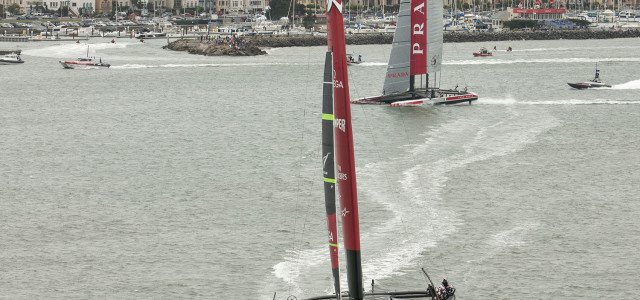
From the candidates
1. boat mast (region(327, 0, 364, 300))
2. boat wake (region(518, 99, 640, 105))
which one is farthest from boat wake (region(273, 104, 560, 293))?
boat wake (region(518, 99, 640, 105))

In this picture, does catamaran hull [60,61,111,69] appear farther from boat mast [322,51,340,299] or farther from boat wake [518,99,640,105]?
boat mast [322,51,340,299]

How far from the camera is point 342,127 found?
676 inches

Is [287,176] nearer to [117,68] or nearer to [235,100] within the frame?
[235,100]

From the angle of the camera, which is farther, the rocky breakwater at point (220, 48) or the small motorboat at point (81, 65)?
the rocky breakwater at point (220, 48)

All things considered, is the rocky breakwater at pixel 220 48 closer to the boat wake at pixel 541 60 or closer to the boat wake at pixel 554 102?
the boat wake at pixel 541 60

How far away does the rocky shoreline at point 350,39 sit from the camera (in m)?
114

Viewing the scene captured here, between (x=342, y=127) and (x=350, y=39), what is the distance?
121189 millimetres

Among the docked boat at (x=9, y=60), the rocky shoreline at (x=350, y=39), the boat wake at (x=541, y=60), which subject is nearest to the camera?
the boat wake at (x=541, y=60)

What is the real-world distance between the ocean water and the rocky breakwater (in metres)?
46.2

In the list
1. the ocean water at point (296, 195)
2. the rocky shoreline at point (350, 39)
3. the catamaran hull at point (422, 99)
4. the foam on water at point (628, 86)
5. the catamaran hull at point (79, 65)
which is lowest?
the ocean water at point (296, 195)

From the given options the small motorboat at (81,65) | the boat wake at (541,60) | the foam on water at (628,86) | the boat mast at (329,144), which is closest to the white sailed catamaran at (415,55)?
the foam on water at (628,86)

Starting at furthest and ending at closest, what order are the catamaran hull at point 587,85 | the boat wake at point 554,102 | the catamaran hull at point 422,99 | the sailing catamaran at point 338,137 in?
the catamaran hull at point 587,85 < the boat wake at point 554,102 < the catamaran hull at point 422,99 < the sailing catamaran at point 338,137

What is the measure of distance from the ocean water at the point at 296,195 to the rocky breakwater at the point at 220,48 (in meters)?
46.2

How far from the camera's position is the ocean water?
23.7 m
